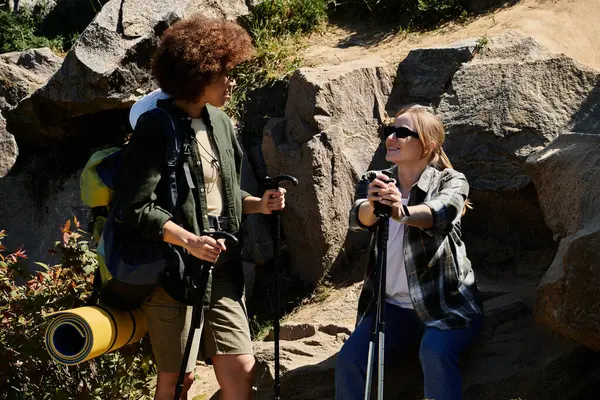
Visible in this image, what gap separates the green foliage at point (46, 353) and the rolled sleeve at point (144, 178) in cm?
150

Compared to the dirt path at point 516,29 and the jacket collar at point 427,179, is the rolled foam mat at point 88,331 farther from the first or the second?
the dirt path at point 516,29

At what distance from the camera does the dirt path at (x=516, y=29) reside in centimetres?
695

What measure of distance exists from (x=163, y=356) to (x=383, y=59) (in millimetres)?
3903

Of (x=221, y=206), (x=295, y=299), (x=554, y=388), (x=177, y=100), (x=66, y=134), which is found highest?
(x=177, y=100)

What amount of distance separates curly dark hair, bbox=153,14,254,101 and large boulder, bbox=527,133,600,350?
6.10ft

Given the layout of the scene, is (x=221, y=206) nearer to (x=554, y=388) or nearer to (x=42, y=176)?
(x=554, y=388)

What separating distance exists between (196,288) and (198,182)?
0.49m

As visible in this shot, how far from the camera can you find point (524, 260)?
19.2 feet

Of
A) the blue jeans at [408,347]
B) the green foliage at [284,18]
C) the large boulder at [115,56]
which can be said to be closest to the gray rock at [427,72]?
the green foliage at [284,18]

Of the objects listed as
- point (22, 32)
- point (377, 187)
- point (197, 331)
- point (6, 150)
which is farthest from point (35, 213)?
point (377, 187)

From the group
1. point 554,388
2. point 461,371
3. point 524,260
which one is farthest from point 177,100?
point 524,260

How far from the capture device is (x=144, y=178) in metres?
3.90

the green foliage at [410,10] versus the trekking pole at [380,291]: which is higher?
the green foliage at [410,10]

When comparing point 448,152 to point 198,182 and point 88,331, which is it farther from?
point 88,331
